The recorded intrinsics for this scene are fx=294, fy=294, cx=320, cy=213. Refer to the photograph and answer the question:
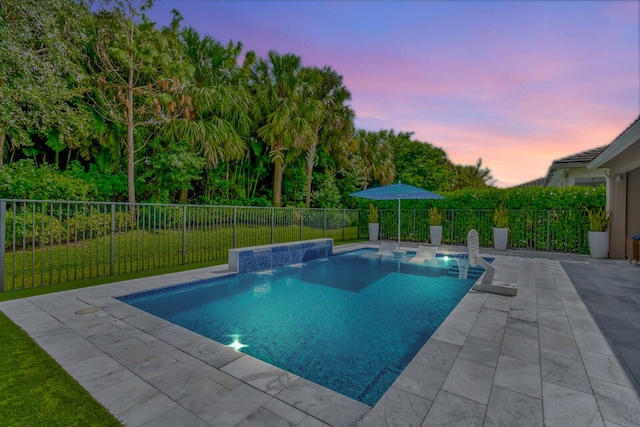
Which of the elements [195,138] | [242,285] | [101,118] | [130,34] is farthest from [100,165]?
[242,285]

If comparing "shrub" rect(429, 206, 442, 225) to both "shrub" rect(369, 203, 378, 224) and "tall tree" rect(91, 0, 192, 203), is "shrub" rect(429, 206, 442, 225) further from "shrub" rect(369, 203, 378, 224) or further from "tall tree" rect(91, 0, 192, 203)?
"tall tree" rect(91, 0, 192, 203)

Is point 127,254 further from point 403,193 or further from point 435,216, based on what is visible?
point 435,216

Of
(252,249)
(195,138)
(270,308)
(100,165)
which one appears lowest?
(270,308)

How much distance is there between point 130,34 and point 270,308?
11769mm

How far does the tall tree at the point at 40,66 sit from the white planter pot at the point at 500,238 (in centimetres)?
1518

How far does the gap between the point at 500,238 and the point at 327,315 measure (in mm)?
9365

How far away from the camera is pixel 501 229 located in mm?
11227

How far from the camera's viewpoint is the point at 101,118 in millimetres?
11109

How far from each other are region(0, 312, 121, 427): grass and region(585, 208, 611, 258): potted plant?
12.2 metres

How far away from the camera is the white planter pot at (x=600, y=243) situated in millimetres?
9023

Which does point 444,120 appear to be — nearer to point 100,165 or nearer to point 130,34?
point 130,34

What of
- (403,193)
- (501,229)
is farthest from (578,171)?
(403,193)

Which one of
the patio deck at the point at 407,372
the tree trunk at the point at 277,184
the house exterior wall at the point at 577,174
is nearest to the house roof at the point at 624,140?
the patio deck at the point at 407,372

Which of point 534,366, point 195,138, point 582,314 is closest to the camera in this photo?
point 534,366
